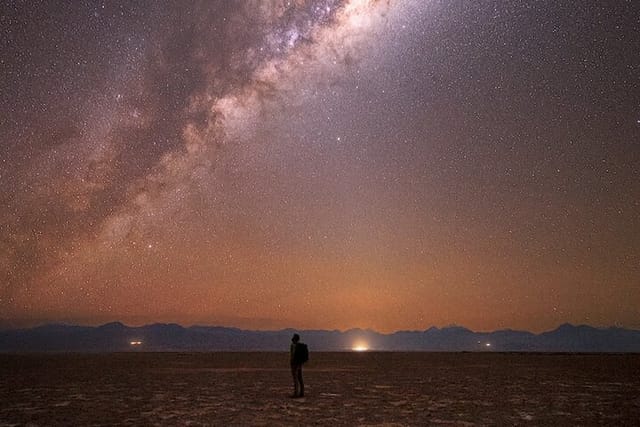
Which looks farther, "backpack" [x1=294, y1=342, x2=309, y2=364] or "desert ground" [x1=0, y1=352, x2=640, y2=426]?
"backpack" [x1=294, y1=342, x2=309, y2=364]

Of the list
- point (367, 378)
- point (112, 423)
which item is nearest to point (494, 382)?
point (367, 378)

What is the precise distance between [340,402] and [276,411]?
3.18 m

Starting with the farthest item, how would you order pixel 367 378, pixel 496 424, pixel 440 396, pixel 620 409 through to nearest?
1. pixel 367 378
2. pixel 440 396
3. pixel 620 409
4. pixel 496 424

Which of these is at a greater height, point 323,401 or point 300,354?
point 300,354

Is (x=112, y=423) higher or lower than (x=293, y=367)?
lower

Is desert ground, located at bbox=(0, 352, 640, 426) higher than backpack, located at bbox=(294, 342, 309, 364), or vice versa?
backpack, located at bbox=(294, 342, 309, 364)

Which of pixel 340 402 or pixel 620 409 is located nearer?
pixel 620 409

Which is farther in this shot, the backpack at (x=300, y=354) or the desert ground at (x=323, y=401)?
the backpack at (x=300, y=354)

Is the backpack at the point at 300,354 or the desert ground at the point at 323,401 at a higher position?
the backpack at the point at 300,354

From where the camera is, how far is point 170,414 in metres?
17.3

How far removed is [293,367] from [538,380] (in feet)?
53.2

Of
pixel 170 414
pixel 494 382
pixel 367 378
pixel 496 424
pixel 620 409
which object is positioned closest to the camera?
pixel 496 424

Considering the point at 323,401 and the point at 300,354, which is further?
the point at 323,401

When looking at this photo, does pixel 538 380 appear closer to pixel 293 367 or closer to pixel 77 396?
pixel 293 367
